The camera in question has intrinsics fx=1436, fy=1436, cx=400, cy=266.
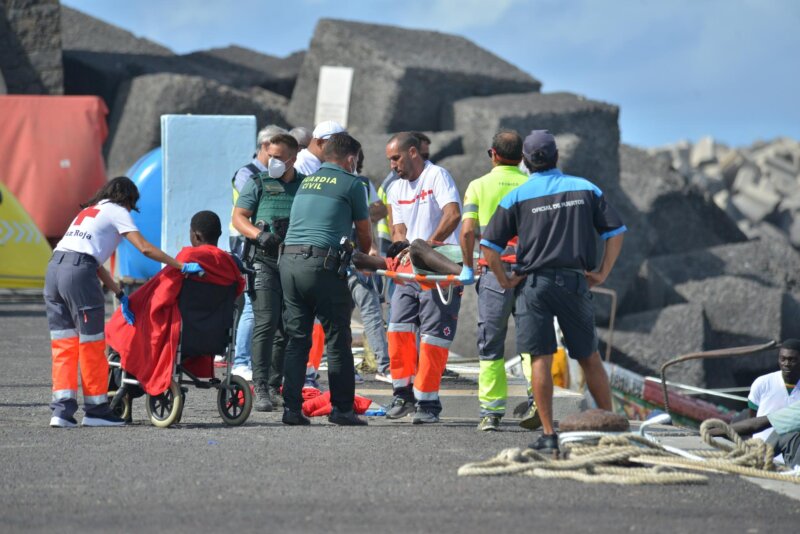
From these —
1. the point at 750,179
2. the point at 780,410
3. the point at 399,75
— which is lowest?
the point at 780,410

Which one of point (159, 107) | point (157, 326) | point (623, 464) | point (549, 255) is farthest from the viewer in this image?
point (159, 107)

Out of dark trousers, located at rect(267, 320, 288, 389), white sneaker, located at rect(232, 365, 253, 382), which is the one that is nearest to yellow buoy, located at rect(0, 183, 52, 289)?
white sneaker, located at rect(232, 365, 253, 382)

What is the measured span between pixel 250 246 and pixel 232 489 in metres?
2.98

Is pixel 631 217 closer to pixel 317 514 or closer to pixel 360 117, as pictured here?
pixel 360 117

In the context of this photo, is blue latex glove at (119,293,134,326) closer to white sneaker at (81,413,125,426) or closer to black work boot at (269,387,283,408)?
white sneaker at (81,413,125,426)

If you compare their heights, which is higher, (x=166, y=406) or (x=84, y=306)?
(x=84, y=306)

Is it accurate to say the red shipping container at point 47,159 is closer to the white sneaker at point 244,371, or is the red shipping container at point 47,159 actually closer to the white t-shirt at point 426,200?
the white sneaker at point 244,371

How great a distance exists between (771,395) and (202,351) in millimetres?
3759

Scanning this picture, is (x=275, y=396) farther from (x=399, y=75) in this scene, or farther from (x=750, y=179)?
(x=750, y=179)

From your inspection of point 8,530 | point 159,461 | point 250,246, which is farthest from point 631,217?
point 8,530

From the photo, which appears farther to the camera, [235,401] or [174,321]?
[235,401]

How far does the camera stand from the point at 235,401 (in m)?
8.91

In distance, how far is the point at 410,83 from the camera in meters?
20.8

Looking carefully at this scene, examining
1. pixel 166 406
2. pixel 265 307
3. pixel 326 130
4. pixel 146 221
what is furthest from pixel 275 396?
pixel 146 221
